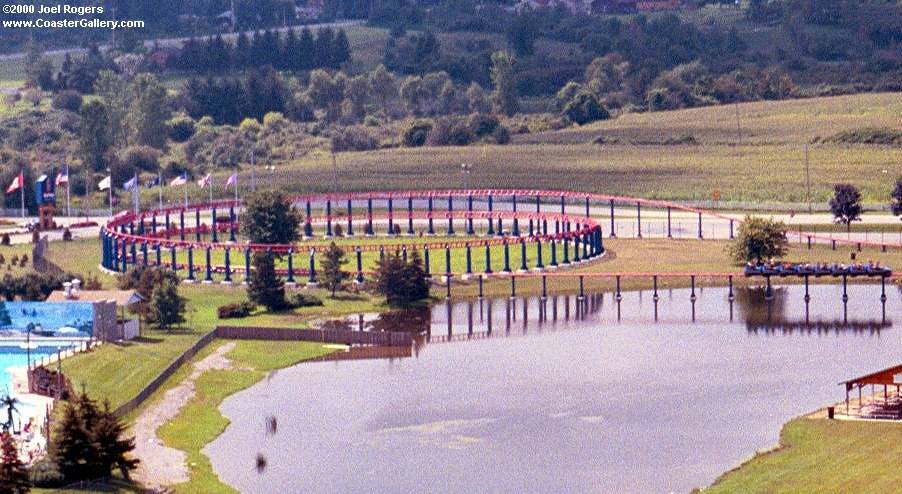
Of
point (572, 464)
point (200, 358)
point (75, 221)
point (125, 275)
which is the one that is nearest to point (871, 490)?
point (572, 464)

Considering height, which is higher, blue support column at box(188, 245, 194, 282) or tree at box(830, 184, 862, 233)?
tree at box(830, 184, 862, 233)

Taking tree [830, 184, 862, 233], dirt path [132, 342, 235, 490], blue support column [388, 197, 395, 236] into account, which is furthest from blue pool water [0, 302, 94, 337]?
tree [830, 184, 862, 233]

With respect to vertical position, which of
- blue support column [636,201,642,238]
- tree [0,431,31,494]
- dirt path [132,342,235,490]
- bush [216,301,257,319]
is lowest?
dirt path [132,342,235,490]

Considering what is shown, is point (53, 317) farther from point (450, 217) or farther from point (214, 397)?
point (450, 217)

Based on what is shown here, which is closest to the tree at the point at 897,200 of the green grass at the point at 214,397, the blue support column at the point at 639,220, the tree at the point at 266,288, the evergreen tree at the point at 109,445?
the blue support column at the point at 639,220

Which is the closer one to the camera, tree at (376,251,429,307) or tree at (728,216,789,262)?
tree at (376,251,429,307)

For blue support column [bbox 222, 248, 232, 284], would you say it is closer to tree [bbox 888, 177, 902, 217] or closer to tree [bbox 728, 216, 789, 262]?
tree [bbox 728, 216, 789, 262]

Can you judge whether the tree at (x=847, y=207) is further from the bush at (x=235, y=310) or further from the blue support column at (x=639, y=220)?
the bush at (x=235, y=310)

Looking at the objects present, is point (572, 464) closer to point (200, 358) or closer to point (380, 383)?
point (380, 383)
